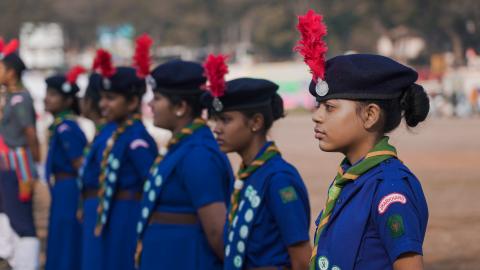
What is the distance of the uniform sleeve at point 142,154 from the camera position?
633cm

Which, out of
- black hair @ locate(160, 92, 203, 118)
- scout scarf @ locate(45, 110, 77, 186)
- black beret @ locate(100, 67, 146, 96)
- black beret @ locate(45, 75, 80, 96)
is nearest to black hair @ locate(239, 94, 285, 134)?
black hair @ locate(160, 92, 203, 118)

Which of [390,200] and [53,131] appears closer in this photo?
[390,200]

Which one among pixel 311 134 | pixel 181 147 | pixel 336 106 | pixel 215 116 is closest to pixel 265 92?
pixel 215 116

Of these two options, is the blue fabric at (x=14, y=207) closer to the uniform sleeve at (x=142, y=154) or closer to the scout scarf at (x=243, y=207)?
the uniform sleeve at (x=142, y=154)

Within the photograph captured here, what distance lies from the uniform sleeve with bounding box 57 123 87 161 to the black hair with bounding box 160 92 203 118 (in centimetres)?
278

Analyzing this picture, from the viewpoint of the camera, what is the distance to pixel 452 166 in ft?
63.4

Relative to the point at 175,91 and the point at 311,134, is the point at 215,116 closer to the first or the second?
the point at 175,91

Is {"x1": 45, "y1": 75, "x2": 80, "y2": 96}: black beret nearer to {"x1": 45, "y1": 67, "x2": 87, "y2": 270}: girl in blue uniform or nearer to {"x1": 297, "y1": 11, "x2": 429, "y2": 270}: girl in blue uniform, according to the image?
A: {"x1": 45, "y1": 67, "x2": 87, "y2": 270}: girl in blue uniform

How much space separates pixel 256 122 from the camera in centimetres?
489

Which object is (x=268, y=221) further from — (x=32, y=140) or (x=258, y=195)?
(x=32, y=140)

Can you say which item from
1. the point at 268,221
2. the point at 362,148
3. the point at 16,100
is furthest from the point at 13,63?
the point at 362,148

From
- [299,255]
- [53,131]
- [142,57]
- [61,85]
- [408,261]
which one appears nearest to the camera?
[408,261]

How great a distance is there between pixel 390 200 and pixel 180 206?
85.8 inches

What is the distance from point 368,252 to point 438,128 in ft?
95.4
